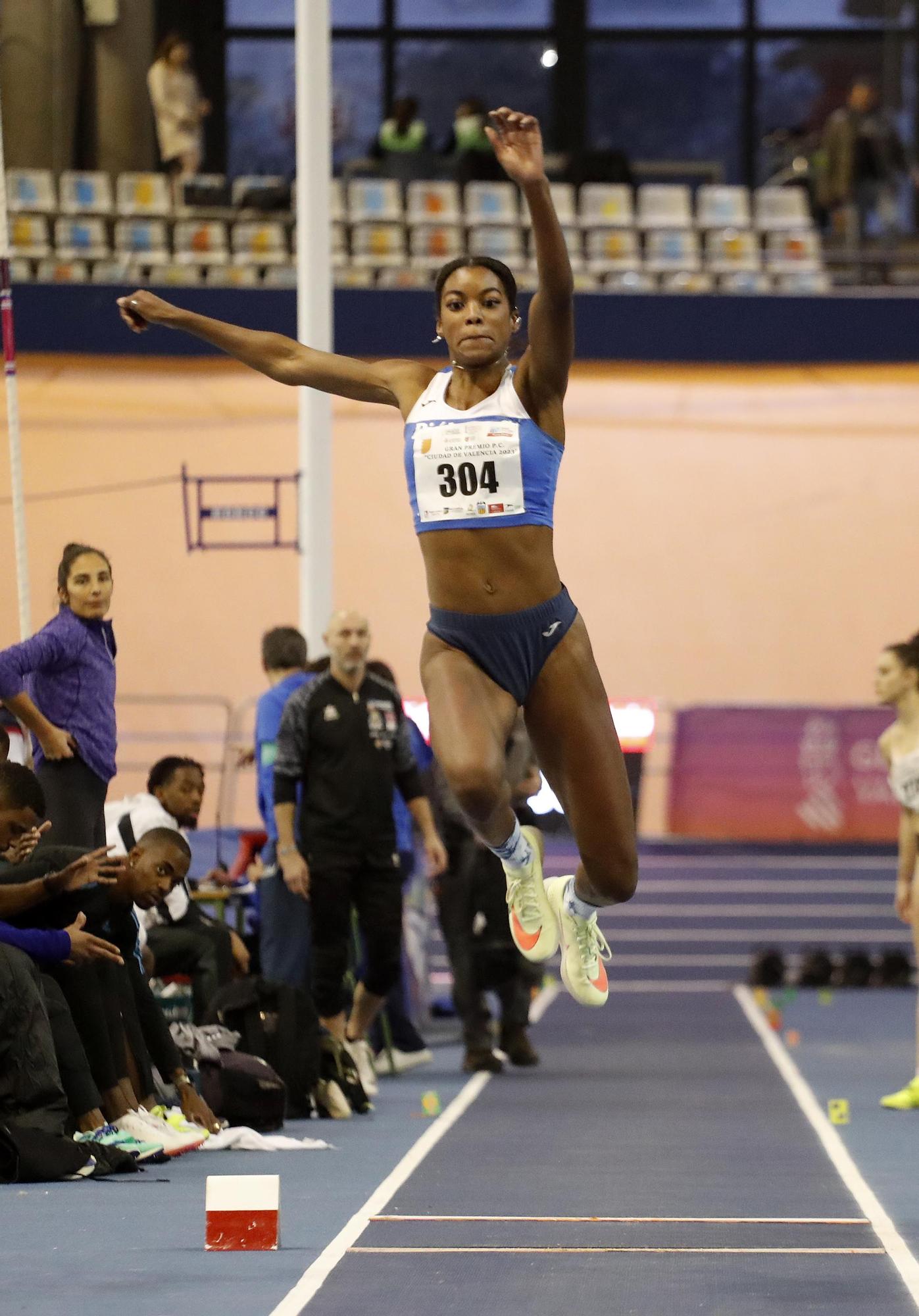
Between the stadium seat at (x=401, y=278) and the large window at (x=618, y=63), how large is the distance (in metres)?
4.34

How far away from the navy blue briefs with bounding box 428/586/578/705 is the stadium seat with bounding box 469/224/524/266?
1119cm

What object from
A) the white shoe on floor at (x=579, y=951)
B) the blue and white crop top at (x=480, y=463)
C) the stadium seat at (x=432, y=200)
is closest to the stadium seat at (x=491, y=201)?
the stadium seat at (x=432, y=200)

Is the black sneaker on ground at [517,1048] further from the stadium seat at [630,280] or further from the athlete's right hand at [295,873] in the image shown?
the stadium seat at [630,280]

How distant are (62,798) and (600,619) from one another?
30.9ft

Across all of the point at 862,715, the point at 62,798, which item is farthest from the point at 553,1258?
the point at 862,715

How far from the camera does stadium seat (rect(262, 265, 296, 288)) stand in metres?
14.8

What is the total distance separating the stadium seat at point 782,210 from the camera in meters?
16.2

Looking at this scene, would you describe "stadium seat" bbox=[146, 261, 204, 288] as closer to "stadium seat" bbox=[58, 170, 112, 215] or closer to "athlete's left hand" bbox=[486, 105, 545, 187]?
"stadium seat" bbox=[58, 170, 112, 215]

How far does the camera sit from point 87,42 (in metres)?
9.00

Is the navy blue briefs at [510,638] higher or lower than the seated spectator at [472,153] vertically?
lower

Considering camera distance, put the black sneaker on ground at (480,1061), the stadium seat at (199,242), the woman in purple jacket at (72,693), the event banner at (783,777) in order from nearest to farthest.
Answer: the woman in purple jacket at (72,693) → the black sneaker on ground at (480,1061) → the event banner at (783,777) → the stadium seat at (199,242)

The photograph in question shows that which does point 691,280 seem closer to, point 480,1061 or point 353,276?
point 353,276

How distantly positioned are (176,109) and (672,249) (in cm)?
458

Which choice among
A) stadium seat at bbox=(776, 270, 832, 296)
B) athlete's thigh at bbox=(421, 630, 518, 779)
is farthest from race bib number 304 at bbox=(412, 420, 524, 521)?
stadium seat at bbox=(776, 270, 832, 296)
